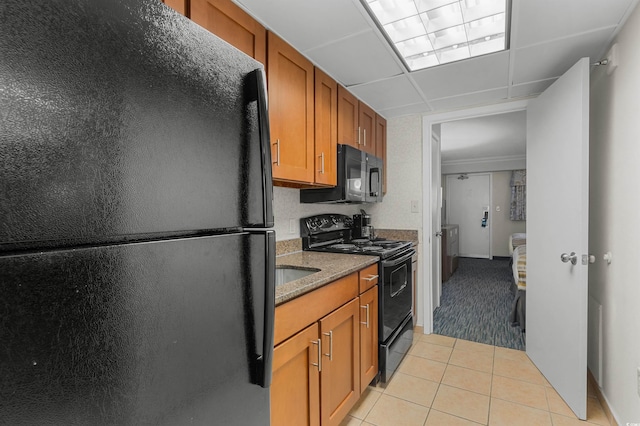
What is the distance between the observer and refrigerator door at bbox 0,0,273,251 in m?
0.40

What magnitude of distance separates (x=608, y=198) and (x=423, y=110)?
1603mm

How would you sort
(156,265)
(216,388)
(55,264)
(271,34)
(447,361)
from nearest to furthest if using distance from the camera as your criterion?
(55,264) < (156,265) < (216,388) < (271,34) < (447,361)

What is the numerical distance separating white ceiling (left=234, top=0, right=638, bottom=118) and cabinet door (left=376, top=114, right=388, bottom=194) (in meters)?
0.32

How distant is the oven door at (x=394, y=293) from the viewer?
2.01 meters

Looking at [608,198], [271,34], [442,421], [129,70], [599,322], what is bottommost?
[442,421]

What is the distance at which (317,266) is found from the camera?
1.71 metres

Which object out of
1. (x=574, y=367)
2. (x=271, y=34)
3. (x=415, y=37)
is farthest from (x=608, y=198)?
(x=271, y=34)

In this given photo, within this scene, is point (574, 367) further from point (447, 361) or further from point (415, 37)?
point (415, 37)

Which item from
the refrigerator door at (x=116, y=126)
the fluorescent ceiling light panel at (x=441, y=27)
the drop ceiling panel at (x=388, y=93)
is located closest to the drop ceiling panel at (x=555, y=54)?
the fluorescent ceiling light panel at (x=441, y=27)

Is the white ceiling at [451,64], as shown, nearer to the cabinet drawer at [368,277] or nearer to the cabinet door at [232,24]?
the cabinet door at [232,24]

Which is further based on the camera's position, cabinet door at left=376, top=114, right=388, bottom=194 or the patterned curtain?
the patterned curtain

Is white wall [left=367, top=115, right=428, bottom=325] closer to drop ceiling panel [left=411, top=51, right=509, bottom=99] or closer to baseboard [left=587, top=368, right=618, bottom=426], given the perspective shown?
drop ceiling panel [left=411, top=51, right=509, bottom=99]

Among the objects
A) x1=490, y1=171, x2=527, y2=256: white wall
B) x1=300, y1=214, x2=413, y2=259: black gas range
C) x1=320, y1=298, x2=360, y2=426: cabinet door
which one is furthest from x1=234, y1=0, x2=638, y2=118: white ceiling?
x1=490, y1=171, x2=527, y2=256: white wall

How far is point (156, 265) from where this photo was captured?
560 millimetres
